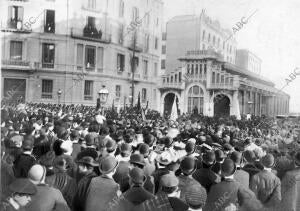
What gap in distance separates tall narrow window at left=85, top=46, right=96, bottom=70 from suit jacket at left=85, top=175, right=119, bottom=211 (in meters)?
9.42

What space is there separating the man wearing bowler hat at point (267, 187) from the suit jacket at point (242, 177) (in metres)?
0.13

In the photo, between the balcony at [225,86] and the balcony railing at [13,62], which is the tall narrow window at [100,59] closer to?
the balcony railing at [13,62]

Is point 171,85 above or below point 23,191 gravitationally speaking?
above

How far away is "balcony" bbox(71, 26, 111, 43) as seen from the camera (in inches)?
511

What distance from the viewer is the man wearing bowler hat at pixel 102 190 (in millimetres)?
3947

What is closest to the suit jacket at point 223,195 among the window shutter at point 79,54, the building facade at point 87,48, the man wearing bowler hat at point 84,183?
the man wearing bowler hat at point 84,183

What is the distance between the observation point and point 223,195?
12.9ft

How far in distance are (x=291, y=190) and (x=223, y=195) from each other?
1355mm

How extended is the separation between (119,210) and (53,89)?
8.99 meters

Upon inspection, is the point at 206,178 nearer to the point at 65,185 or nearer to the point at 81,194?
the point at 81,194

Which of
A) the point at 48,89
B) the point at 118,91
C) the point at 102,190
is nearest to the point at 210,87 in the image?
the point at 118,91

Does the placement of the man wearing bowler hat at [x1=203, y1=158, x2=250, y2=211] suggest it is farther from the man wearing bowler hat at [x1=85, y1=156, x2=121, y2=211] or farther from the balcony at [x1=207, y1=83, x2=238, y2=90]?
the balcony at [x1=207, y1=83, x2=238, y2=90]

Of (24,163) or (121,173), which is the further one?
(24,163)

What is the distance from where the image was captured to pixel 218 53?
50.0ft
